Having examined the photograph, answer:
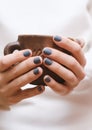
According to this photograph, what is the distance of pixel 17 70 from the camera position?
0.61m

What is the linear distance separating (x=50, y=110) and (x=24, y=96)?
0.46ft

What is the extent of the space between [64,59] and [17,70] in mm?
88

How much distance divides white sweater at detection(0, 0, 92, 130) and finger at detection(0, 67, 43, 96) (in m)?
0.15

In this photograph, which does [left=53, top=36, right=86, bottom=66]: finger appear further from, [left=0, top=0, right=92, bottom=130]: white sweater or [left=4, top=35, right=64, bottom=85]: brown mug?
[left=0, top=0, right=92, bottom=130]: white sweater

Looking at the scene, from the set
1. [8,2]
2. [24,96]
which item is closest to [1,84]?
[24,96]

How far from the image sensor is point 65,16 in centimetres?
87

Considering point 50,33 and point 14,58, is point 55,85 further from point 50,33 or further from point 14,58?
point 50,33

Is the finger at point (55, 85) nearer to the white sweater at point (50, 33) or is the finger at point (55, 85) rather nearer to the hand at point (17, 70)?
the hand at point (17, 70)

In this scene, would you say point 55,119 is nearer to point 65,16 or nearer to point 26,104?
point 26,104

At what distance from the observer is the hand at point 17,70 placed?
0.59 m

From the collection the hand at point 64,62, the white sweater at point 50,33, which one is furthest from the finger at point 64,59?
the white sweater at point 50,33

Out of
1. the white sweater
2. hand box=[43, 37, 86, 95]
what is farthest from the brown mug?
the white sweater

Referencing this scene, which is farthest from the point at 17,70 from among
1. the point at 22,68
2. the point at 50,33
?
the point at 50,33

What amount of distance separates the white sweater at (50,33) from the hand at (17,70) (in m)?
0.15
